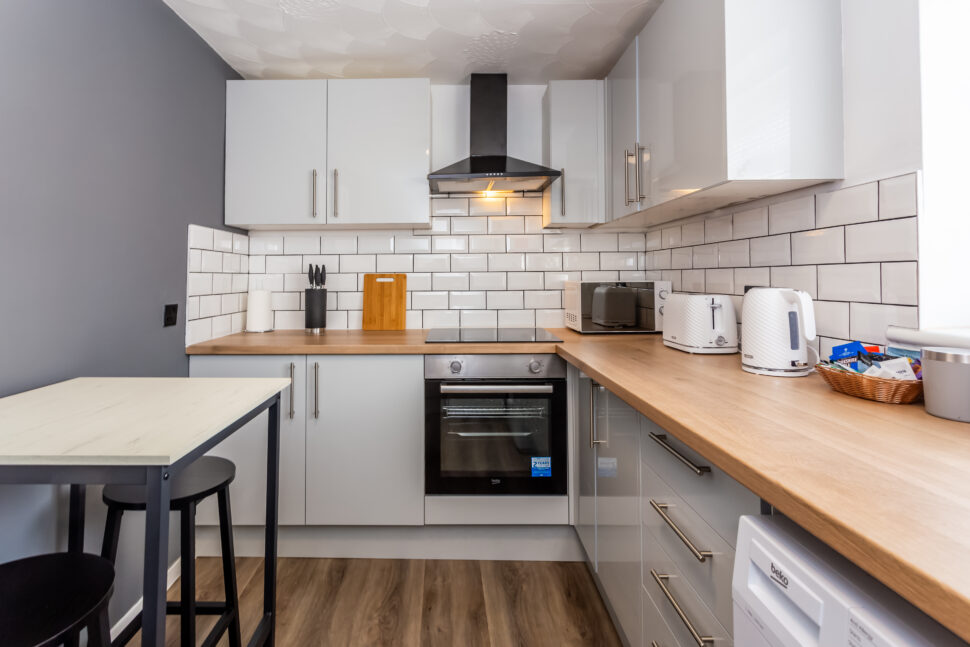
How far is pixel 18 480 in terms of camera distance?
33.8 inches

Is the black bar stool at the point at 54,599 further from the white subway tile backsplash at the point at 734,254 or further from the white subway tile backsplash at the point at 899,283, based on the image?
the white subway tile backsplash at the point at 734,254

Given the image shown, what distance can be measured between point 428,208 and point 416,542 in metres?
1.63

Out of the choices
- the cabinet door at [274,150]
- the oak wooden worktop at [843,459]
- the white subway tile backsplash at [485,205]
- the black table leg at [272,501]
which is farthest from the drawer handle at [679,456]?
the cabinet door at [274,150]

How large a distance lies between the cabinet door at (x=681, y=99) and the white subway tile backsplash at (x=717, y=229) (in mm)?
331

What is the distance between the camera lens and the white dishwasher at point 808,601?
1.62ft

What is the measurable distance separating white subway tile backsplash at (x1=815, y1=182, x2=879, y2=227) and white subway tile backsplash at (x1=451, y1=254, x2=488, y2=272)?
167 centimetres

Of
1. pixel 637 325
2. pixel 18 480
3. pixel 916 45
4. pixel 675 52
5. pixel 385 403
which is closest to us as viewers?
pixel 18 480

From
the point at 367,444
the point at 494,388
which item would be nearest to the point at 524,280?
the point at 494,388

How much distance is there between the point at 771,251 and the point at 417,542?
1.93 metres

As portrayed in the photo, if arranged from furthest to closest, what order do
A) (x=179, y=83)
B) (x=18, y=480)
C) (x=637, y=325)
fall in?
(x=637, y=325)
(x=179, y=83)
(x=18, y=480)

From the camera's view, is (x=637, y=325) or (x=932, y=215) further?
(x=637, y=325)

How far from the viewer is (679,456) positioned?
1104 mm

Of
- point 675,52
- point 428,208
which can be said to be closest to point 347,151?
point 428,208

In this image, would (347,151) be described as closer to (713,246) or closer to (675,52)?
(675,52)
